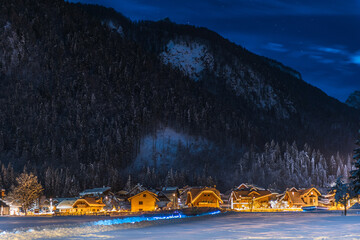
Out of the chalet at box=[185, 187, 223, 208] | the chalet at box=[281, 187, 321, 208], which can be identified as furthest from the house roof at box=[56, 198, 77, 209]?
the chalet at box=[281, 187, 321, 208]

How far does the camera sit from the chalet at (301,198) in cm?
14175

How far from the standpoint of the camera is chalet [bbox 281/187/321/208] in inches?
5581

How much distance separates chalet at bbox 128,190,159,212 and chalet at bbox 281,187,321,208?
122 feet

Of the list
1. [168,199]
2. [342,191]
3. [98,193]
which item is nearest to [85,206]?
[98,193]

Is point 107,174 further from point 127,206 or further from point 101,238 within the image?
point 101,238

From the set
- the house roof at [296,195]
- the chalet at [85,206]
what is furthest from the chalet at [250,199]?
the chalet at [85,206]

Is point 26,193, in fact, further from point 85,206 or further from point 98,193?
point 98,193

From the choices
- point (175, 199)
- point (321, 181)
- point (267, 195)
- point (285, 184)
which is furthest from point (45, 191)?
point (321, 181)

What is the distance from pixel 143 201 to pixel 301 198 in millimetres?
46362

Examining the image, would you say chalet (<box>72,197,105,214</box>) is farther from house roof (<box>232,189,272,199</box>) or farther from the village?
house roof (<box>232,189,272,199</box>)

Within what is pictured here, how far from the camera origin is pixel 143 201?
458 ft

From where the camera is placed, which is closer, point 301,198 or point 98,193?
point 301,198

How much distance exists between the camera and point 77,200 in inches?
5330

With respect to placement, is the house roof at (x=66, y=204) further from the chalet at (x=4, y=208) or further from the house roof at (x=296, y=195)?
the house roof at (x=296, y=195)
